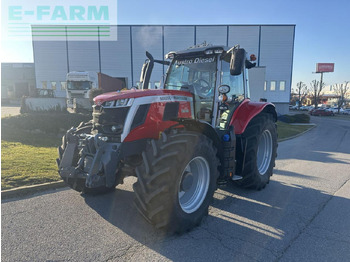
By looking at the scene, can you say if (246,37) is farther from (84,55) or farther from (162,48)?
(84,55)

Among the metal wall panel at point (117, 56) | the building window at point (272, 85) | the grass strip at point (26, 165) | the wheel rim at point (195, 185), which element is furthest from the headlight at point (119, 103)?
the building window at point (272, 85)

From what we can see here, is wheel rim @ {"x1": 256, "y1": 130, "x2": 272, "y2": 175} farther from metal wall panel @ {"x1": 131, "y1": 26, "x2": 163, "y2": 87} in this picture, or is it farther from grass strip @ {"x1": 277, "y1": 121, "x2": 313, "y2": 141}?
metal wall panel @ {"x1": 131, "y1": 26, "x2": 163, "y2": 87}

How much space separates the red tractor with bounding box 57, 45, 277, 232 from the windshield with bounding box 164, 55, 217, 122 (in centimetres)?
2

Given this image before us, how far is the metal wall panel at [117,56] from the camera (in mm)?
32406

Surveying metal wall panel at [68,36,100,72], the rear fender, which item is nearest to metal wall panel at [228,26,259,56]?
metal wall panel at [68,36,100,72]

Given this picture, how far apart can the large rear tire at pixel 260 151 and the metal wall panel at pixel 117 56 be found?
29071mm

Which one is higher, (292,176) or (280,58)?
(280,58)

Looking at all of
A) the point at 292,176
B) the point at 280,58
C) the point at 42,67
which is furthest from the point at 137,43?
the point at 292,176

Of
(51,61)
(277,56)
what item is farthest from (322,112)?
(51,61)

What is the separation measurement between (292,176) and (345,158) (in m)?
3.70

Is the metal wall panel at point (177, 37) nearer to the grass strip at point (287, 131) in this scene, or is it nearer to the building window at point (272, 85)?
the building window at point (272, 85)

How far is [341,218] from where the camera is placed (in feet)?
12.4

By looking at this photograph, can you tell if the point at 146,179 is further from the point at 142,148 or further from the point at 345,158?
the point at 345,158

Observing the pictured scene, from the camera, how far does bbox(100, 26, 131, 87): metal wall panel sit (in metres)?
32.4
